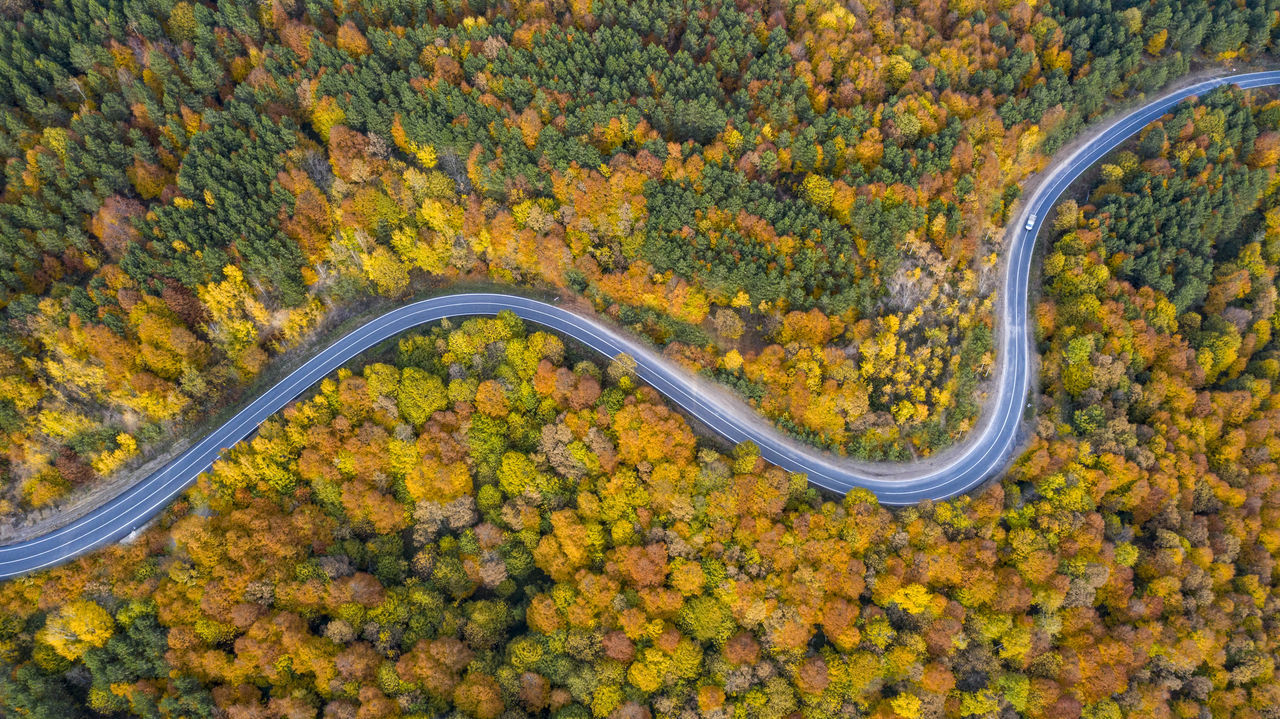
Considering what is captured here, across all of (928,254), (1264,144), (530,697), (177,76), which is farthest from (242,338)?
(1264,144)

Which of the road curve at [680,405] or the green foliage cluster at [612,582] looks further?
the road curve at [680,405]

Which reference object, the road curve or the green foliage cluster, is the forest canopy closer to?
the road curve

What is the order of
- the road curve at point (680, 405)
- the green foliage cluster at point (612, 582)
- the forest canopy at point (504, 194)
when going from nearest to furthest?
the green foliage cluster at point (612, 582)
the road curve at point (680, 405)
the forest canopy at point (504, 194)

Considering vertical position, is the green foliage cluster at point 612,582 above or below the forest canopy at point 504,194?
below

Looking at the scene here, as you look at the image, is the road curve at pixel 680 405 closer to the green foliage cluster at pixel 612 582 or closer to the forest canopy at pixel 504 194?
the forest canopy at pixel 504 194

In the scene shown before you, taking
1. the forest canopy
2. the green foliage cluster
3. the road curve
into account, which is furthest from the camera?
the forest canopy

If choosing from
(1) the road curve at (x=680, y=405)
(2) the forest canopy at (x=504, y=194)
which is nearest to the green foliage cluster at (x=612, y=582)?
(1) the road curve at (x=680, y=405)

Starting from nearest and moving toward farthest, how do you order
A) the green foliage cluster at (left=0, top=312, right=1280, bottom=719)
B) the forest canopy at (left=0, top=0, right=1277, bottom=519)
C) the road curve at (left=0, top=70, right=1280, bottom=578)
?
the green foliage cluster at (left=0, top=312, right=1280, bottom=719), the road curve at (left=0, top=70, right=1280, bottom=578), the forest canopy at (left=0, top=0, right=1277, bottom=519)

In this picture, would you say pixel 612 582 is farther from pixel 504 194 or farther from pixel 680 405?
pixel 504 194

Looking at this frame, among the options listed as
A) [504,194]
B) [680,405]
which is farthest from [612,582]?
[504,194]

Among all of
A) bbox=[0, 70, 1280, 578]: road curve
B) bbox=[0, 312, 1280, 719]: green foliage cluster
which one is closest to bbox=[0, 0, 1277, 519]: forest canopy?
bbox=[0, 70, 1280, 578]: road curve
